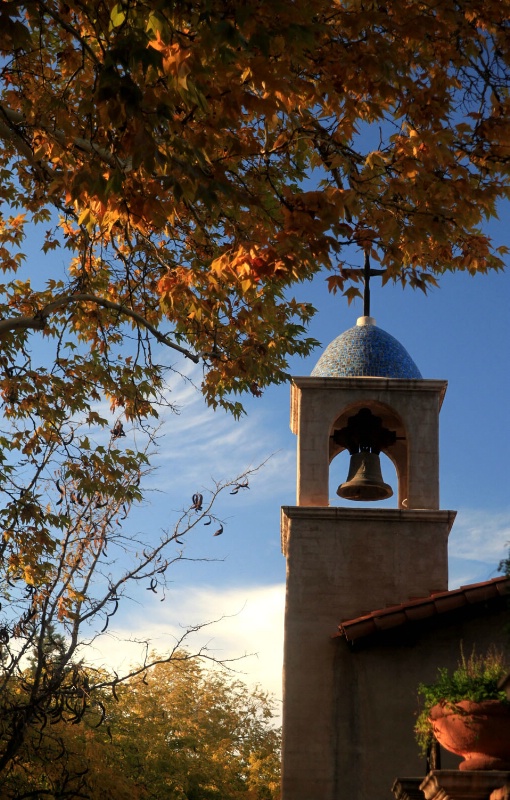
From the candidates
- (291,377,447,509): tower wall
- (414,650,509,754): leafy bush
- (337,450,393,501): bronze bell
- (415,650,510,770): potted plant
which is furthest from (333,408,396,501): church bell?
(415,650,510,770): potted plant

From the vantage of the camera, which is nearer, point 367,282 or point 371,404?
point 371,404

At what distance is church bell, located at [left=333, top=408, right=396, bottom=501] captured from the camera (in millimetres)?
14391

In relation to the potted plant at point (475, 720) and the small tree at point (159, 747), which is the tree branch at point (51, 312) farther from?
the small tree at point (159, 747)

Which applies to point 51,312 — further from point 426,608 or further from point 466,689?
point 426,608

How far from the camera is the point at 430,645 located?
41.0 ft

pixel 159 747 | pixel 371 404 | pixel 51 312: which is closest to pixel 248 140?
pixel 51 312

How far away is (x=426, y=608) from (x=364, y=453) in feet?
10.4

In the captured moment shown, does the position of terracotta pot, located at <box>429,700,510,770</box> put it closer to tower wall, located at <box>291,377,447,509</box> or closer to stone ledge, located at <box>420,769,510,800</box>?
stone ledge, located at <box>420,769,510,800</box>

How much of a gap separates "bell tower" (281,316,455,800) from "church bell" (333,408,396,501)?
17 mm

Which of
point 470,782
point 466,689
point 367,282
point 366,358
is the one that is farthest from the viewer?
point 367,282

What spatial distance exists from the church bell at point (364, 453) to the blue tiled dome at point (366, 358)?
66 centimetres

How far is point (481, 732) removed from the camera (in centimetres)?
835

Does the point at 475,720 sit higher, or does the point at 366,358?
the point at 366,358

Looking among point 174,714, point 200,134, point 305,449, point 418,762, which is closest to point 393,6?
point 200,134
